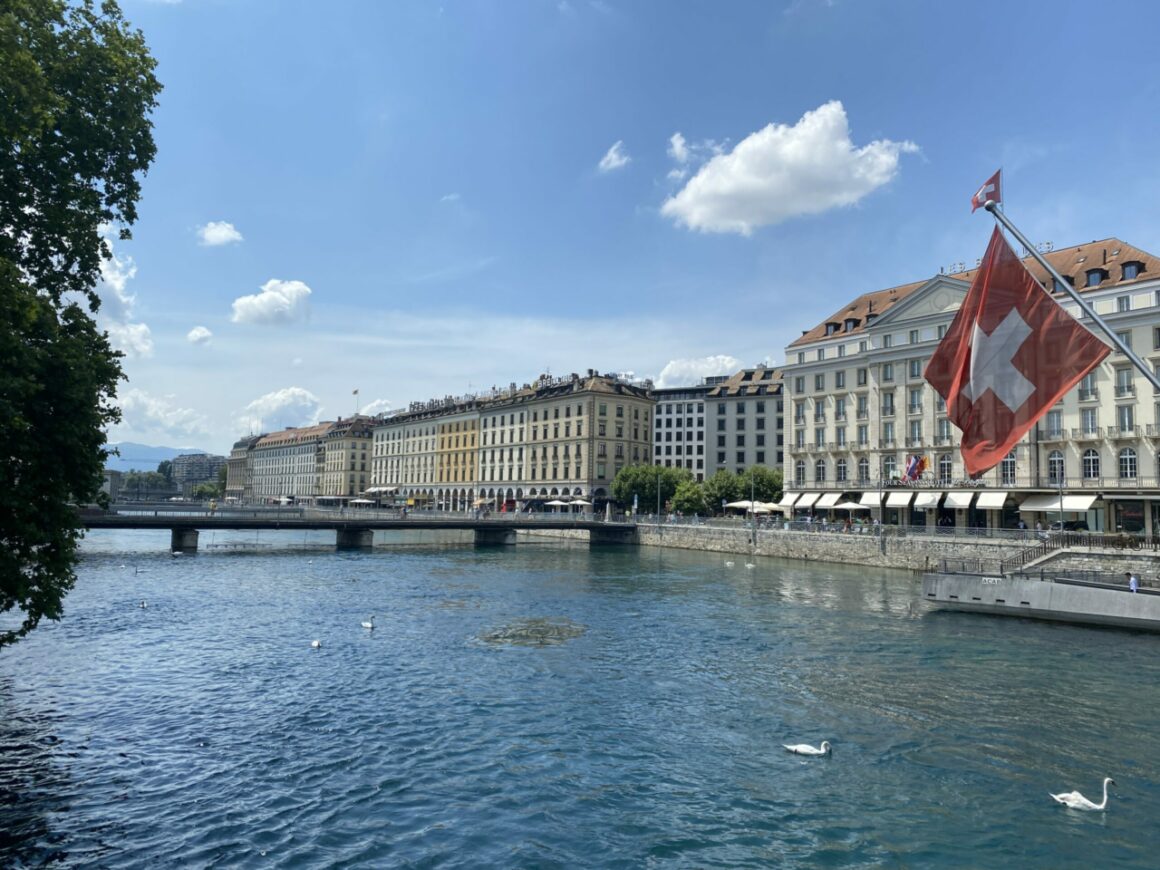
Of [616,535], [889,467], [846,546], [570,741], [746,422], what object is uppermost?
[746,422]

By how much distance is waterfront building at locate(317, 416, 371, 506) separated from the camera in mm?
187000

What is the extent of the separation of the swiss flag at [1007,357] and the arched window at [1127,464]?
37.3 meters

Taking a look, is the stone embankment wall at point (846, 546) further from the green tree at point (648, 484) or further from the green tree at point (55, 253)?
the green tree at point (55, 253)

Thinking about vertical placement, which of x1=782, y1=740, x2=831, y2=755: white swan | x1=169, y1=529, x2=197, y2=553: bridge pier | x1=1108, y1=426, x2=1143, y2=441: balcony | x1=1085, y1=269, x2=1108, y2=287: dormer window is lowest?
x1=782, y1=740, x2=831, y2=755: white swan

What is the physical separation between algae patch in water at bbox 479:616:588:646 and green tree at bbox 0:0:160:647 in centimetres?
1697

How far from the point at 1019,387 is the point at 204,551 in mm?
71202

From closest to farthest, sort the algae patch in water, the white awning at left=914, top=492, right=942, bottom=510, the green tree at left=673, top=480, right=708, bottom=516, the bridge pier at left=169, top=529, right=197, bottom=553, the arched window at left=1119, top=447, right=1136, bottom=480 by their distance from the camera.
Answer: the algae patch in water, the arched window at left=1119, top=447, right=1136, bottom=480, the white awning at left=914, top=492, right=942, bottom=510, the bridge pier at left=169, top=529, right=197, bottom=553, the green tree at left=673, top=480, right=708, bottom=516

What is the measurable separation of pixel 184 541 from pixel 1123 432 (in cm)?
7915

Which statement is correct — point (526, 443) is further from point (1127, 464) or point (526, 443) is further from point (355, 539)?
point (1127, 464)

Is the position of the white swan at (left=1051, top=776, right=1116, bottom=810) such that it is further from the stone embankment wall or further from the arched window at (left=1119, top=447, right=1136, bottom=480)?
Result: the arched window at (left=1119, top=447, right=1136, bottom=480)

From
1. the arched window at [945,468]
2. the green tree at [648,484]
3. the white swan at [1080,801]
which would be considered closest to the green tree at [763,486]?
the green tree at [648,484]

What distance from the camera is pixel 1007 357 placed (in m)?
26.6

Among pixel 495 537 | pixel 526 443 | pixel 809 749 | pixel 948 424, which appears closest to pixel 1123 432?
pixel 948 424

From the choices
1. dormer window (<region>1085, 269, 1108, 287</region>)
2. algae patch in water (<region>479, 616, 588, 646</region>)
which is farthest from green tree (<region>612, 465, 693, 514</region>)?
algae patch in water (<region>479, 616, 588, 646</region>)
